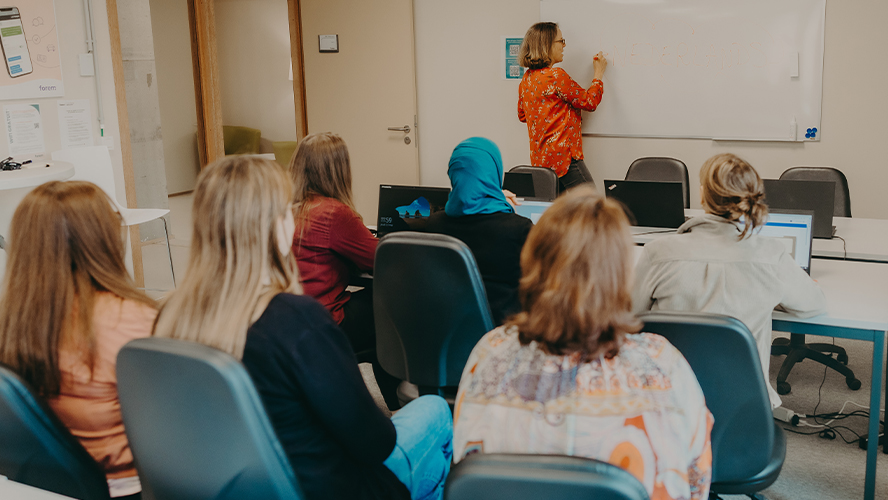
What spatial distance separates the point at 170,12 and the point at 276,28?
0.81m

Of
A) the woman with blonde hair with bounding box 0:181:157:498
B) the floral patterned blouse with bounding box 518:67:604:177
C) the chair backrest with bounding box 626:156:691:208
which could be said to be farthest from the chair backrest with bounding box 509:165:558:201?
the woman with blonde hair with bounding box 0:181:157:498

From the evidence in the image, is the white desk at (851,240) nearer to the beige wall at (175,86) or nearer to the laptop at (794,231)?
the laptop at (794,231)

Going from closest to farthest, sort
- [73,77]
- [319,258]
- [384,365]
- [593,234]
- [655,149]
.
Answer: [593,234] → [384,365] → [319,258] → [73,77] → [655,149]

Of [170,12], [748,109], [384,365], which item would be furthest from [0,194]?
[748,109]

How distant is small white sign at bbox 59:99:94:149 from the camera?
4051mm

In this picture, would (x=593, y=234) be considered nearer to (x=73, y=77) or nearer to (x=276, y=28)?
(x=73, y=77)

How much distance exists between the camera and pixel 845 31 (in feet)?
13.9

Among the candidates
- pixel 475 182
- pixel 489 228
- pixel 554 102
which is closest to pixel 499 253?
pixel 489 228

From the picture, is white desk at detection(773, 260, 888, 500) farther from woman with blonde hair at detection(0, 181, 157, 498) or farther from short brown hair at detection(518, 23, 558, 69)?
short brown hair at detection(518, 23, 558, 69)

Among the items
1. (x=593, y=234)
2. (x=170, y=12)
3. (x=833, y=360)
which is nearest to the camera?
(x=593, y=234)

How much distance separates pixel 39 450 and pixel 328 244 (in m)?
1.25

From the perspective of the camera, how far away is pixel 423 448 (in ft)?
5.18

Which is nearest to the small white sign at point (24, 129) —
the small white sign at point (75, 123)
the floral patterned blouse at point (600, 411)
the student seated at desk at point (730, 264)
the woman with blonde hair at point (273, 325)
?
the small white sign at point (75, 123)

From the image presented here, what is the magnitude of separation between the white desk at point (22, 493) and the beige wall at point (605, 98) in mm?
4457
